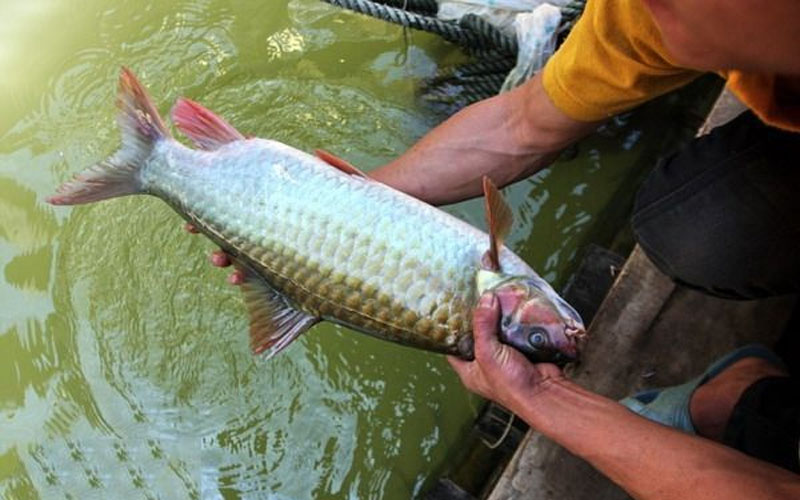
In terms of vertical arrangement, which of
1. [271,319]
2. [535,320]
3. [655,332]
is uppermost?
[535,320]

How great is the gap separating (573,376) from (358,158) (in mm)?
1188

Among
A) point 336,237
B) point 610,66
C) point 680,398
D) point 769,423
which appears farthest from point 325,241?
point 769,423

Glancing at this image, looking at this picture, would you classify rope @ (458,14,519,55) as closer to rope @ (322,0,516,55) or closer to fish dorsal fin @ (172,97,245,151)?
rope @ (322,0,516,55)

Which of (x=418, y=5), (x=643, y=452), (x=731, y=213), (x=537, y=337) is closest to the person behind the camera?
(x=643, y=452)

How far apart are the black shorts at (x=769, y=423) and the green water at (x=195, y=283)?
0.93 metres

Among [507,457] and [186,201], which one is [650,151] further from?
[186,201]

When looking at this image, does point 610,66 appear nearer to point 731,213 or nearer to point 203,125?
point 731,213

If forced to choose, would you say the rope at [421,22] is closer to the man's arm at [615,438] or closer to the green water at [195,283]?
the green water at [195,283]

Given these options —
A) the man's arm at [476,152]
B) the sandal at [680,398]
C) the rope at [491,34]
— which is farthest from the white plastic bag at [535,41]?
the sandal at [680,398]

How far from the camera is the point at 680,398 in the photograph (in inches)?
78.1

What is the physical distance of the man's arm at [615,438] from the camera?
152cm

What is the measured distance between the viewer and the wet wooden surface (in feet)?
7.25

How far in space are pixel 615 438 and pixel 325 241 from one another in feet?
2.57

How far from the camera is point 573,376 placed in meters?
2.22
